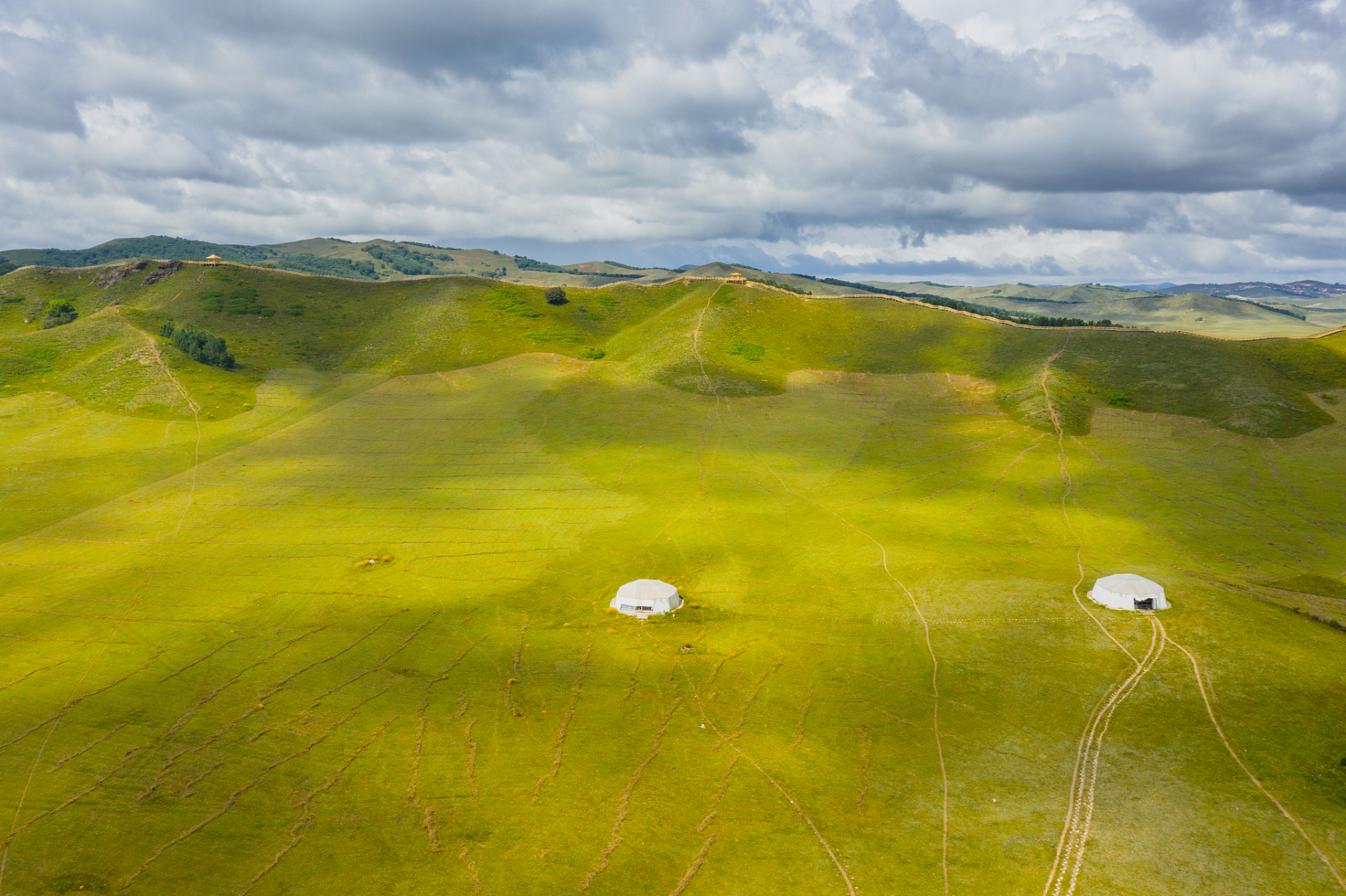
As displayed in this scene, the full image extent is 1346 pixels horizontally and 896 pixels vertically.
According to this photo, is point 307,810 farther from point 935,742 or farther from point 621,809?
point 935,742

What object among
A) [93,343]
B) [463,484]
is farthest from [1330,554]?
[93,343]

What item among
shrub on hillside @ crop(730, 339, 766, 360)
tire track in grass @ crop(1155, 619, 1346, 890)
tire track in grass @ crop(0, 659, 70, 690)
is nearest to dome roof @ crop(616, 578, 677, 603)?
tire track in grass @ crop(1155, 619, 1346, 890)

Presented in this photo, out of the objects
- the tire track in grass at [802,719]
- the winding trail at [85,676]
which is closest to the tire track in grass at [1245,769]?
the tire track in grass at [802,719]

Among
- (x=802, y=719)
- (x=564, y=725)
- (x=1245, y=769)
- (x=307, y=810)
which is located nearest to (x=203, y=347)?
(x=307, y=810)

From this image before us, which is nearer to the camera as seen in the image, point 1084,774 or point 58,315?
point 1084,774

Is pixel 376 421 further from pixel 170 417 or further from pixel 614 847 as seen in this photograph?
pixel 614 847

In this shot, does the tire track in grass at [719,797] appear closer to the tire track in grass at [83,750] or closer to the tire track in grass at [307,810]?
the tire track in grass at [307,810]

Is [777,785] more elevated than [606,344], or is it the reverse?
[606,344]
